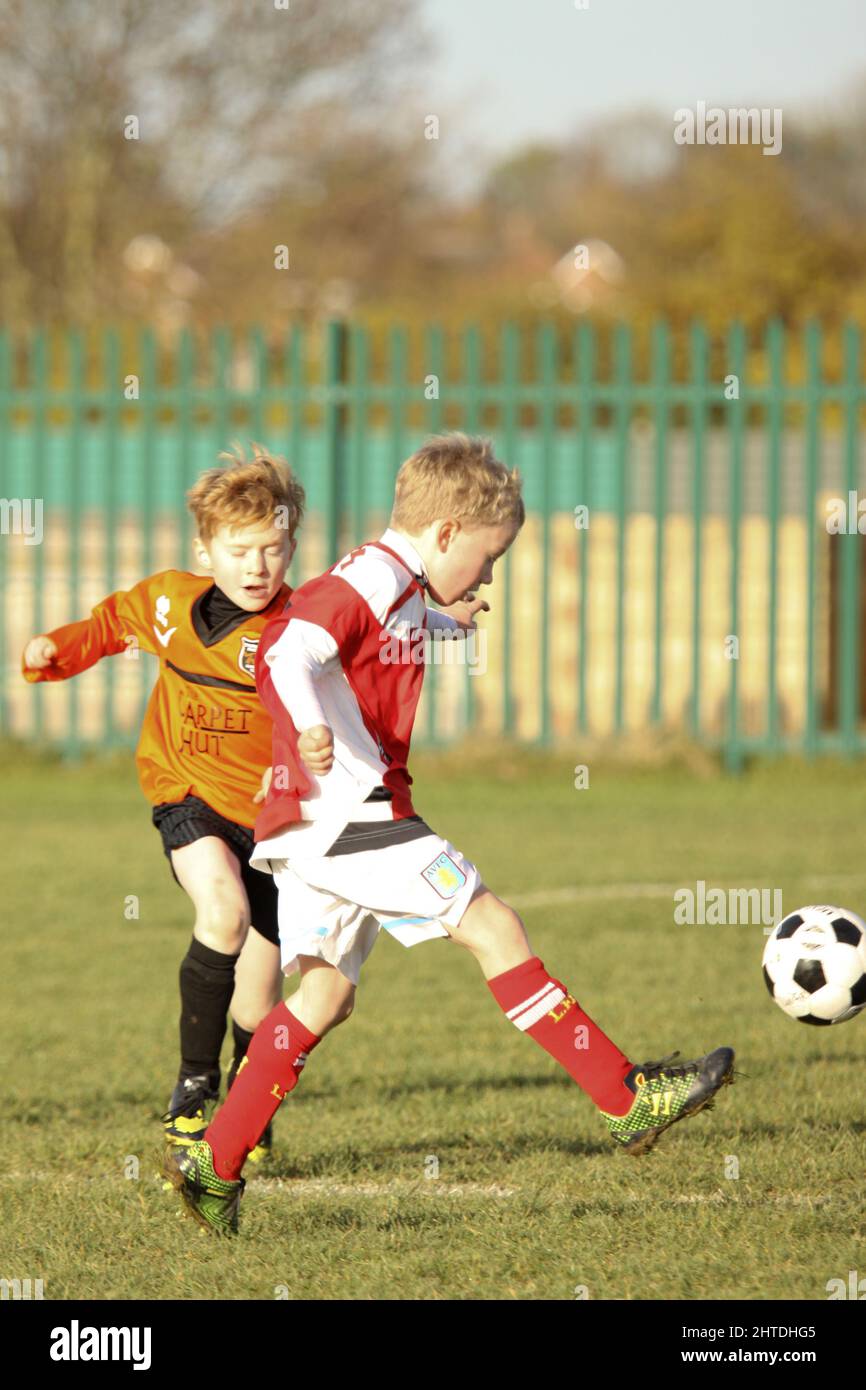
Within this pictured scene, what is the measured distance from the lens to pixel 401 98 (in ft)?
90.0

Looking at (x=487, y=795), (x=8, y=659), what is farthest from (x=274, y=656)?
(x=8, y=659)

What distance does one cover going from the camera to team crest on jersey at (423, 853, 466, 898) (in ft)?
12.7

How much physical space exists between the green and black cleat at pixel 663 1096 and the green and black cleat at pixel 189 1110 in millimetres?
1047

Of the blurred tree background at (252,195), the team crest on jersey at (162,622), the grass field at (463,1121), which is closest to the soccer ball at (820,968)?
the grass field at (463,1121)

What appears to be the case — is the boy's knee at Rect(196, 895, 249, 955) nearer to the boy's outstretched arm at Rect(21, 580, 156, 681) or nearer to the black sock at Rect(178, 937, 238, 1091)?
the black sock at Rect(178, 937, 238, 1091)

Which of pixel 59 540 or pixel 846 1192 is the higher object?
pixel 59 540

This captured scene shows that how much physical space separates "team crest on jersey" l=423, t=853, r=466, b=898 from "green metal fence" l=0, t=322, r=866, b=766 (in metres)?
7.99

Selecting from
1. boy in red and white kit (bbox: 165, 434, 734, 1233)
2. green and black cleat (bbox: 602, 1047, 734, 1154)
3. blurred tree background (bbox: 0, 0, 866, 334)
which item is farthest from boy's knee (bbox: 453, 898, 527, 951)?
blurred tree background (bbox: 0, 0, 866, 334)

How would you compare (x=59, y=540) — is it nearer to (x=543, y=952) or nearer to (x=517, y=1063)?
(x=543, y=952)

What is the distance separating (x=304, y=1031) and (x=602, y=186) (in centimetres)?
3971

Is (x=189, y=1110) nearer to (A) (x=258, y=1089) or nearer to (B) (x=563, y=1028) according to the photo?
(A) (x=258, y=1089)

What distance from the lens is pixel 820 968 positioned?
4.50 m

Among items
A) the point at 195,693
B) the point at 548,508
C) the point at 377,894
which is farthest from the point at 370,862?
the point at 548,508

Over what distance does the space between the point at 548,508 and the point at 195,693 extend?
8.75m
